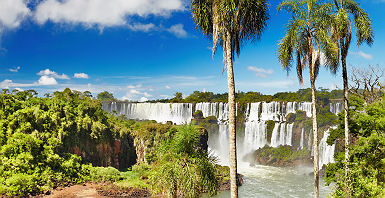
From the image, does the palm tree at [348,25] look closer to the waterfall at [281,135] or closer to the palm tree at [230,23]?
the palm tree at [230,23]

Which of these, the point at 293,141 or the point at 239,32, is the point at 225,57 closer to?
the point at 239,32

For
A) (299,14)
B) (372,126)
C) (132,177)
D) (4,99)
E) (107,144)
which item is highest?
(299,14)

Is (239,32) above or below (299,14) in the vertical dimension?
below

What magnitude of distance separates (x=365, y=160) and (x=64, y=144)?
24958mm

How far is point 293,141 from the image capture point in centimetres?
4362

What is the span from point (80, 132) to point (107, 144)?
11.6ft

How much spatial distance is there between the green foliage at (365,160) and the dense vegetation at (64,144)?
7.44 meters

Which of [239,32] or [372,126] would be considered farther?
[372,126]

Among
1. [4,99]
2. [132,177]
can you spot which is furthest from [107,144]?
[4,99]

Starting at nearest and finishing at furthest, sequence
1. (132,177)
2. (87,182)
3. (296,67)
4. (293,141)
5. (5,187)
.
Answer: (296,67) < (5,187) < (87,182) < (132,177) < (293,141)

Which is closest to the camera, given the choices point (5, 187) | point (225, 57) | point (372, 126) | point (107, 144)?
point (225, 57)

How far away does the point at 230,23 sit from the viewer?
27.2ft

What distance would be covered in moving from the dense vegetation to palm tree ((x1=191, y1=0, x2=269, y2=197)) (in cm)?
838

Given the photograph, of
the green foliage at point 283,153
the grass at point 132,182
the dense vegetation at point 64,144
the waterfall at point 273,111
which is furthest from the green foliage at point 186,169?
the waterfall at point 273,111
